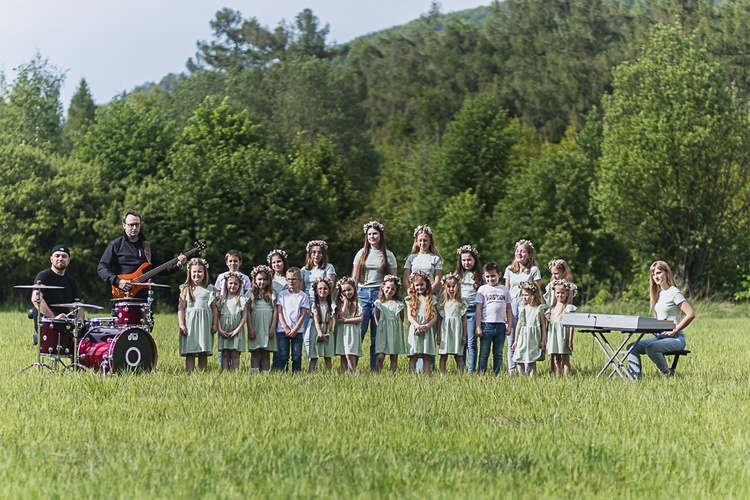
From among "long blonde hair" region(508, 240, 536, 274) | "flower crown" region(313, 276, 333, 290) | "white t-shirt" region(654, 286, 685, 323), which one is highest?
"long blonde hair" region(508, 240, 536, 274)

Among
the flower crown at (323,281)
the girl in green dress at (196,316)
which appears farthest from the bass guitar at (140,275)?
the flower crown at (323,281)

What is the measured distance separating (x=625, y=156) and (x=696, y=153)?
10.7 feet

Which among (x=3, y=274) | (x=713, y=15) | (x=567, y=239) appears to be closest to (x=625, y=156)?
(x=567, y=239)

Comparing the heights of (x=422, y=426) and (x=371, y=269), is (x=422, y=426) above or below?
below

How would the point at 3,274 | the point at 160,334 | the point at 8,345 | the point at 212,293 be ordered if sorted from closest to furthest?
the point at 212,293 < the point at 8,345 < the point at 160,334 < the point at 3,274

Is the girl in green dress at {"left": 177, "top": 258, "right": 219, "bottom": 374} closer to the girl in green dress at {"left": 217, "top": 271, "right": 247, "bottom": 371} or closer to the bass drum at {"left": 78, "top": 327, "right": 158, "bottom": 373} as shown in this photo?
the girl in green dress at {"left": 217, "top": 271, "right": 247, "bottom": 371}

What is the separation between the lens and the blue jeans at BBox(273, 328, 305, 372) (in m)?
14.9

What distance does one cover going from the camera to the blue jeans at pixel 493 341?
15.0 metres

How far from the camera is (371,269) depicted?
596 inches

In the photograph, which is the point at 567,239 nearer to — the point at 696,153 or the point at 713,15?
the point at 696,153

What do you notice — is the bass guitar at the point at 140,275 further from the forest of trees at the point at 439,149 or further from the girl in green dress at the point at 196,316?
the forest of trees at the point at 439,149

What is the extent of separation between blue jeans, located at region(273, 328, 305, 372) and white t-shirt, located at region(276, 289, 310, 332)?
17cm

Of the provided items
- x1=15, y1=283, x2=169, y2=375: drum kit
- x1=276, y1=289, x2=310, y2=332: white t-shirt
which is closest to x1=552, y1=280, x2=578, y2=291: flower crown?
x1=276, y1=289, x2=310, y2=332: white t-shirt

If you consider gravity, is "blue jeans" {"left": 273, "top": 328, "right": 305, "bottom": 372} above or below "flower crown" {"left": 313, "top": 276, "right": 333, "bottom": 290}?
below
